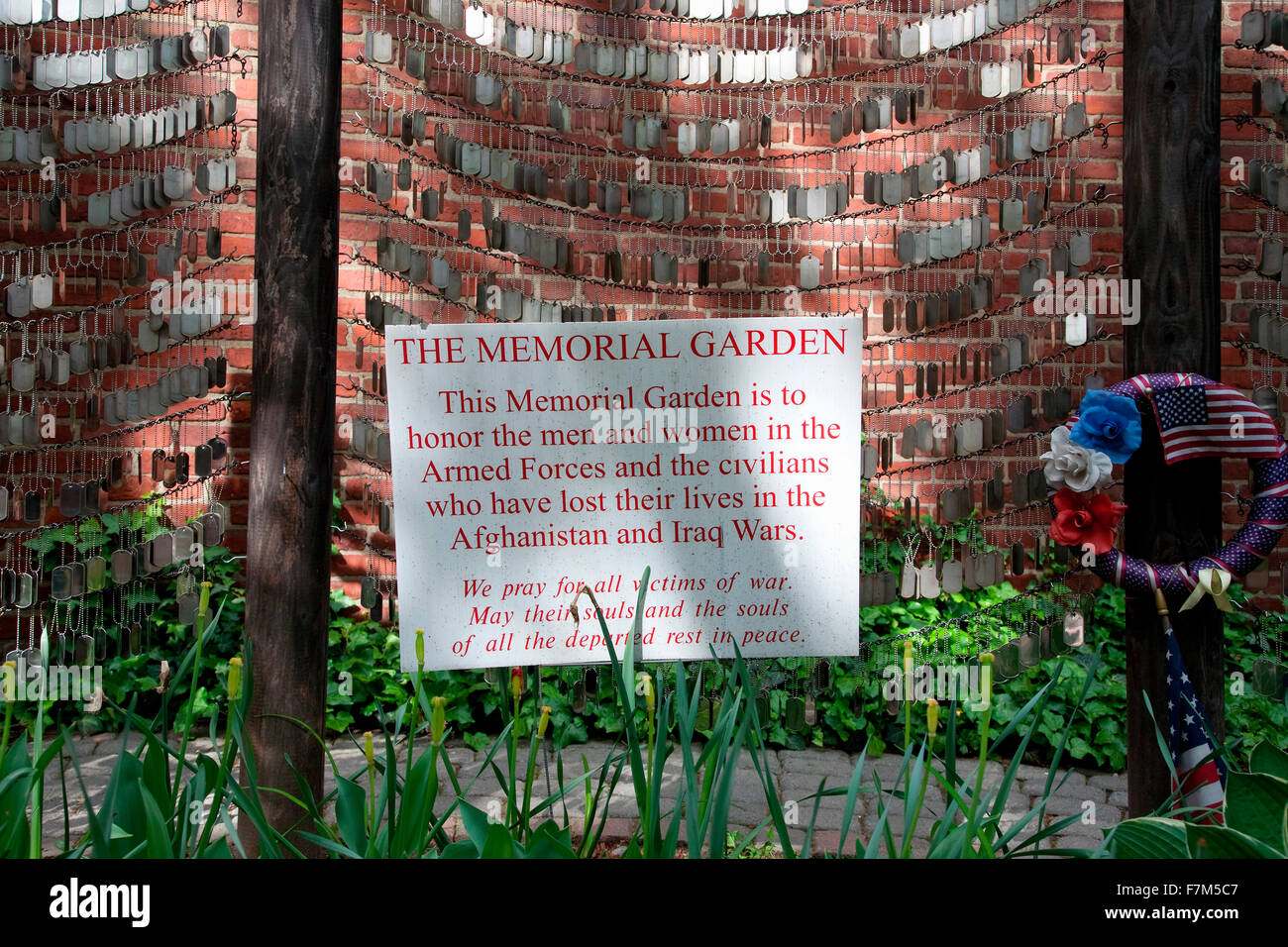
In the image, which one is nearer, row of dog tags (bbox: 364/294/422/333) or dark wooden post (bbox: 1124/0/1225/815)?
dark wooden post (bbox: 1124/0/1225/815)

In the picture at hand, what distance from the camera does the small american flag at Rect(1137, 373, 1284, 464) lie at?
187 cm

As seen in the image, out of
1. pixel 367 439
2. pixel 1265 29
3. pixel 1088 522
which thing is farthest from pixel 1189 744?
pixel 367 439

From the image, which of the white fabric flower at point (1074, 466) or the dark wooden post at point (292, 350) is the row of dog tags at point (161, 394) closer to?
the dark wooden post at point (292, 350)

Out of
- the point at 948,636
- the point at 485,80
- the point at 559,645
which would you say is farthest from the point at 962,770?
the point at 485,80

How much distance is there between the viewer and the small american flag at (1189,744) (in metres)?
1.69

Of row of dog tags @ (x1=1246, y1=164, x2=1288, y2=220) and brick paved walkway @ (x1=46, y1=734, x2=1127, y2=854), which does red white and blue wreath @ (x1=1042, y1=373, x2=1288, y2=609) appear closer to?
brick paved walkway @ (x1=46, y1=734, x2=1127, y2=854)

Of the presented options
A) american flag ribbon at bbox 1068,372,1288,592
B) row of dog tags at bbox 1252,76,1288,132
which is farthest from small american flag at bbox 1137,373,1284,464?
row of dog tags at bbox 1252,76,1288,132

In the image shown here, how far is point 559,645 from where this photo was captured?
5.87 ft

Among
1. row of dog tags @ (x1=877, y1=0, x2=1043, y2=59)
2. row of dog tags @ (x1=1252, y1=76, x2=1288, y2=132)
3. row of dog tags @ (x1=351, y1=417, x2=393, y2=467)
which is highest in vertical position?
row of dog tags @ (x1=877, y1=0, x2=1043, y2=59)

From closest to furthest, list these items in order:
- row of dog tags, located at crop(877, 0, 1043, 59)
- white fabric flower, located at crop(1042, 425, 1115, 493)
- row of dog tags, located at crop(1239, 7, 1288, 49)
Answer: white fabric flower, located at crop(1042, 425, 1115, 493) → row of dog tags, located at crop(1239, 7, 1288, 49) → row of dog tags, located at crop(877, 0, 1043, 59)

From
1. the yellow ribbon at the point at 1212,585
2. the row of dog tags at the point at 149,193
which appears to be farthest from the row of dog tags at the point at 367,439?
the yellow ribbon at the point at 1212,585

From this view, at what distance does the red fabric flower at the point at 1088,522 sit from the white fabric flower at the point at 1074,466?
0.11 ft

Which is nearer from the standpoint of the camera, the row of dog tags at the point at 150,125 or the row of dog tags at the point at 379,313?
the row of dog tags at the point at 150,125
